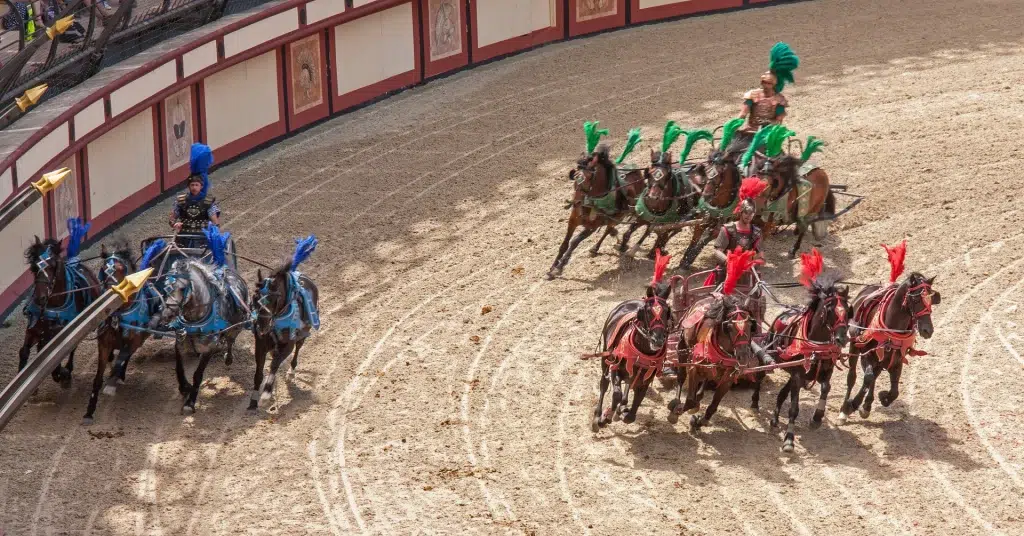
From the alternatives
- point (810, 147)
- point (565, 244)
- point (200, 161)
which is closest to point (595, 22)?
point (810, 147)

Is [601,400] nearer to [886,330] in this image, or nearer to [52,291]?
[886,330]

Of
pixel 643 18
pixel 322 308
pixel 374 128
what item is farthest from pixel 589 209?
pixel 643 18

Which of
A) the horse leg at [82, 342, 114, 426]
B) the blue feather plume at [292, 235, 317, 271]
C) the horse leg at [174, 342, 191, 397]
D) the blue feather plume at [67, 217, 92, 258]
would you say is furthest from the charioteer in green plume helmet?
the horse leg at [82, 342, 114, 426]

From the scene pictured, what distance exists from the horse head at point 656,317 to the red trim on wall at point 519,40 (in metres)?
13.9

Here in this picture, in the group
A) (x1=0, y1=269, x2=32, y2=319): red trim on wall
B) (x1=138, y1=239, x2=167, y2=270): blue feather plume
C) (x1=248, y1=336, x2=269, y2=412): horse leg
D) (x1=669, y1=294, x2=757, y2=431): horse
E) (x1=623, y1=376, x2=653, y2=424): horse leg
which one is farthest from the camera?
(x1=0, y1=269, x2=32, y2=319): red trim on wall

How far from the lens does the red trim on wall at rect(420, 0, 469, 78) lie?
27438 mm

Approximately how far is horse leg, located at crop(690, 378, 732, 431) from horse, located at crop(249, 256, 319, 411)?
429cm

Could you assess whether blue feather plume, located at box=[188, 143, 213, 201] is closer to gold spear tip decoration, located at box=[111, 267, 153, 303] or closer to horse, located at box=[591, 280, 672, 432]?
horse, located at box=[591, 280, 672, 432]

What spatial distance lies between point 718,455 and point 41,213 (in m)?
9.58

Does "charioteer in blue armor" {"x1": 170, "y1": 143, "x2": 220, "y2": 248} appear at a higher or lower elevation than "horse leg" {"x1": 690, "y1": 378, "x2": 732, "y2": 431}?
higher

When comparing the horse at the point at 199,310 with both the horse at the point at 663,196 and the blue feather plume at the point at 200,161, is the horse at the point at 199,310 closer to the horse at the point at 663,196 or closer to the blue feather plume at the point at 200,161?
the blue feather plume at the point at 200,161

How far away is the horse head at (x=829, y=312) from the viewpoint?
50.5 ft

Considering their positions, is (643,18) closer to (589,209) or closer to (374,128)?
(374,128)

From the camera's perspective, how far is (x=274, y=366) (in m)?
16.9
